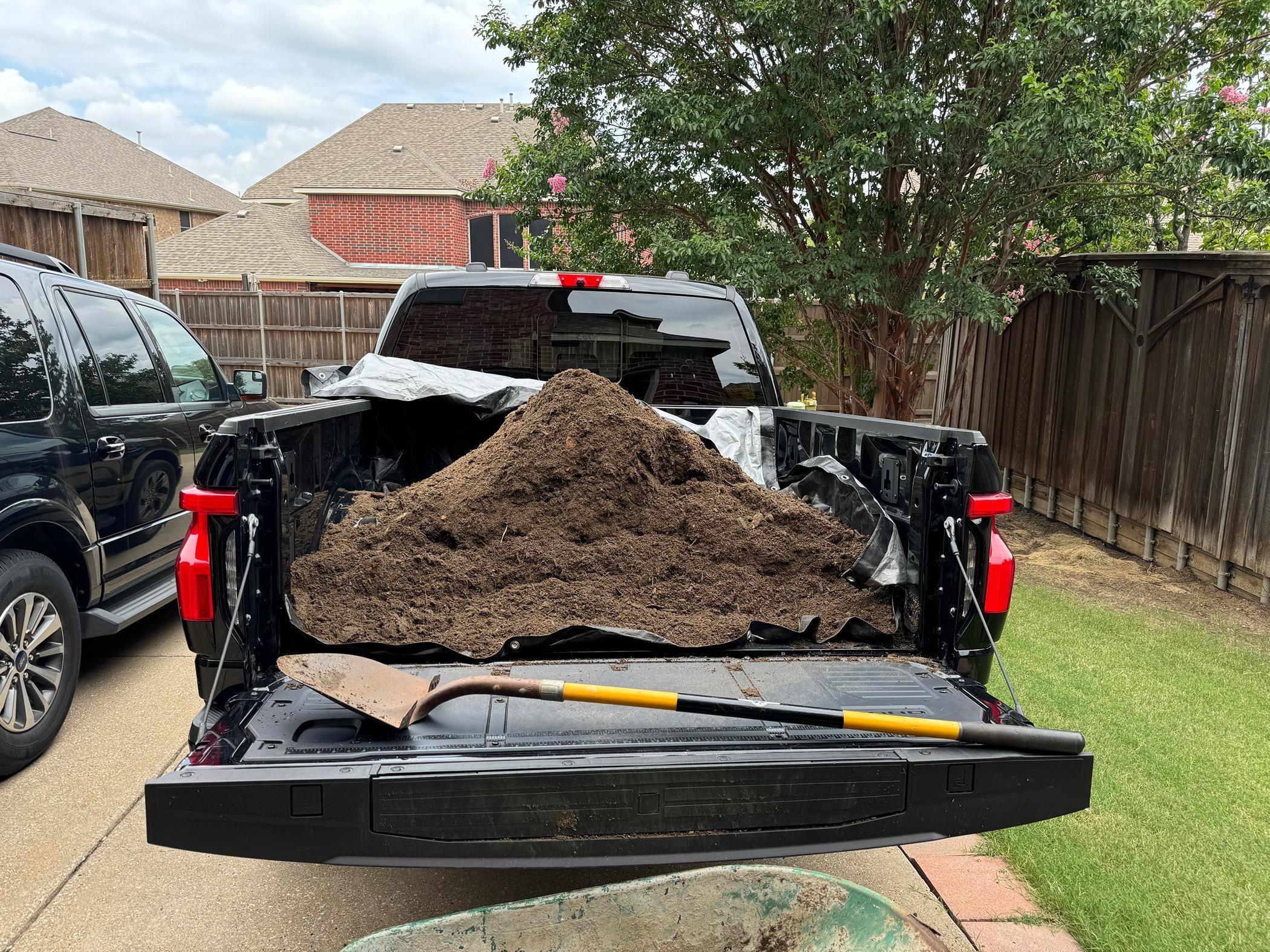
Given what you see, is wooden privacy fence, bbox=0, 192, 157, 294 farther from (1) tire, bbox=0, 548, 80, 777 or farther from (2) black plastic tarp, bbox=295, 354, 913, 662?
(1) tire, bbox=0, 548, 80, 777

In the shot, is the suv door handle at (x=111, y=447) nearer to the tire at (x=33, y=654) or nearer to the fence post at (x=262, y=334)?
the tire at (x=33, y=654)

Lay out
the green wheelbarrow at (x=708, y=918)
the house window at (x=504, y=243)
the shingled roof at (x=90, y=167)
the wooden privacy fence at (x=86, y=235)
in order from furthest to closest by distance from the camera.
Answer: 1. the shingled roof at (x=90, y=167)
2. the house window at (x=504, y=243)
3. the wooden privacy fence at (x=86, y=235)
4. the green wheelbarrow at (x=708, y=918)

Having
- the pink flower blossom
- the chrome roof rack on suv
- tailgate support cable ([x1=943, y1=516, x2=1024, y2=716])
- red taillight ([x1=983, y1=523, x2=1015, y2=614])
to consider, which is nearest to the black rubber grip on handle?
tailgate support cable ([x1=943, y1=516, x2=1024, y2=716])

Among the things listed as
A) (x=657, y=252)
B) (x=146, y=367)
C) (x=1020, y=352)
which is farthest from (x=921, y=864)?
(x=1020, y=352)

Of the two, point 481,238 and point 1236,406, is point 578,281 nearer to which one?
point 1236,406

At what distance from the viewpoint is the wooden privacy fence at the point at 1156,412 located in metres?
6.32

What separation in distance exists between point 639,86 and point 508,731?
23.1 ft

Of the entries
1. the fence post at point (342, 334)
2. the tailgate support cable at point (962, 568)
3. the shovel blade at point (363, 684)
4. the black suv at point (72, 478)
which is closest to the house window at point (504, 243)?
the fence post at point (342, 334)

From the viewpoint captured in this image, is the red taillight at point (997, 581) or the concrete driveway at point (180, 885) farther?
the concrete driveway at point (180, 885)

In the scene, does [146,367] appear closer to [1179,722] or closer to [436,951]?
[436,951]

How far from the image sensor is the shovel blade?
2186 mm

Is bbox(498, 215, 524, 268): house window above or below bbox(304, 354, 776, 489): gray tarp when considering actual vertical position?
above

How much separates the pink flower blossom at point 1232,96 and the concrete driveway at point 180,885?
610 cm

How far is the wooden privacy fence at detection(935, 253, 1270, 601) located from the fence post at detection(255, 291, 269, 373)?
12839 mm
